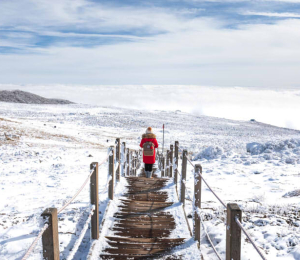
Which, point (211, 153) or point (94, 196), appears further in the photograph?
point (211, 153)

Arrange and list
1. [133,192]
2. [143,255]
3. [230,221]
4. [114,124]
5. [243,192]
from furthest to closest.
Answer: [114,124], [243,192], [133,192], [143,255], [230,221]

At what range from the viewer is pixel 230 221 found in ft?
10.3

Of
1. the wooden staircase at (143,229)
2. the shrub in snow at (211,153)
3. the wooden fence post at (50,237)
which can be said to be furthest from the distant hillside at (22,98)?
the wooden fence post at (50,237)

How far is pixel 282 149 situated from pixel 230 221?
15.9 metres

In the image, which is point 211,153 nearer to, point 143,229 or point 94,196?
point 143,229

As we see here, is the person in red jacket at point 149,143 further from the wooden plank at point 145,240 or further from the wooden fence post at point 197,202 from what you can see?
the wooden plank at point 145,240

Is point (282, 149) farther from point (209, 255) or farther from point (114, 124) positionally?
point (114, 124)

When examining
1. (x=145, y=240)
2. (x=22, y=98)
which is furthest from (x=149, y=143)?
(x=22, y=98)

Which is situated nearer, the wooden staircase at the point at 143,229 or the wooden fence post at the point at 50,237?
the wooden fence post at the point at 50,237

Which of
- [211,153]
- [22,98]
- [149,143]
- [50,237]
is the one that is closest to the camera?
[50,237]

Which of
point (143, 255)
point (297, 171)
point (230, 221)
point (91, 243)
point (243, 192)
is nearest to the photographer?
point (230, 221)

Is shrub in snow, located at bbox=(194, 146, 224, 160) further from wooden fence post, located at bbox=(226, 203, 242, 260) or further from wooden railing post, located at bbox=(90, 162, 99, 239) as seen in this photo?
wooden fence post, located at bbox=(226, 203, 242, 260)

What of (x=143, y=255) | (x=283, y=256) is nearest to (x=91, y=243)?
(x=143, y=255)

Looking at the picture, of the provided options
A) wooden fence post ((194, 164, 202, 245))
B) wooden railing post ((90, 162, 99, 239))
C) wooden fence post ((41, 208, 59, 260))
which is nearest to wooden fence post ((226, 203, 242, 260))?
wooden fence post ((194, 164, 202, 245))
